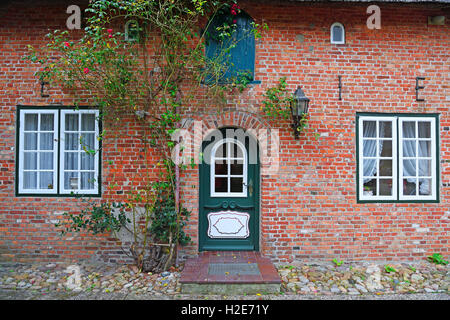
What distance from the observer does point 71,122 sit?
574cm

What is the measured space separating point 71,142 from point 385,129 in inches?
232

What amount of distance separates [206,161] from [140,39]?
2.49m

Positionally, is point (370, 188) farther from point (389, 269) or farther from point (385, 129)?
point (389, 269)

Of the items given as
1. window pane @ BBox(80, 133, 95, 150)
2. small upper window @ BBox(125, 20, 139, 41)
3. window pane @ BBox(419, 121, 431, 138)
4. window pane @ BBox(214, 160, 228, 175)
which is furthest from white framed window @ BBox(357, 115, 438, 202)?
window pane @ BBox(80, 133, 95, 150)

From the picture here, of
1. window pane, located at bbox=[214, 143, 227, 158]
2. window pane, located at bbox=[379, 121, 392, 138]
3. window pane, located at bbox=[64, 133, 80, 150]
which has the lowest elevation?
window pane, located at bbox=[214, 143, 227, 158]

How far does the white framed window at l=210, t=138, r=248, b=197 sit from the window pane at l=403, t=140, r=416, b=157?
3.05 metres

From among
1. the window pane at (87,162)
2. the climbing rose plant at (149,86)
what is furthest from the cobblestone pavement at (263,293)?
the window pane at (87,162)

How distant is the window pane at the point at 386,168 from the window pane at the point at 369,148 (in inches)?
9.5

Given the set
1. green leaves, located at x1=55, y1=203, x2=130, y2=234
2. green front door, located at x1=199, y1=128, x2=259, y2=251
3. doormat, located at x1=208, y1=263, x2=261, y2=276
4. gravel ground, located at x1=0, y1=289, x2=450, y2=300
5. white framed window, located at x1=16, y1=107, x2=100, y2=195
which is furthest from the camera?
green front door, located at x1=199, y1=128, x2=259, y2=251

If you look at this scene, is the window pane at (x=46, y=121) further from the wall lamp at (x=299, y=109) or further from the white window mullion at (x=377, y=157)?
the white window mullion at (x=377, y=157)

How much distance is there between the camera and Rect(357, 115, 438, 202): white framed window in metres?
5.77

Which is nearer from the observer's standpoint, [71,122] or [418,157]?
[71,122]

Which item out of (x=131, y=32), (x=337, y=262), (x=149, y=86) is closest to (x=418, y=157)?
(x=337, y=262)

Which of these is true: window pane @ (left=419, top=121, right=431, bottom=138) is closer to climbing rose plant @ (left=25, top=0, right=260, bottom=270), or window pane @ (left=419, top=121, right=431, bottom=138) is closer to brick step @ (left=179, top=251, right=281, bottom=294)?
climbing rose plant @ (left=25, top=0, right=260, bottom=270)
